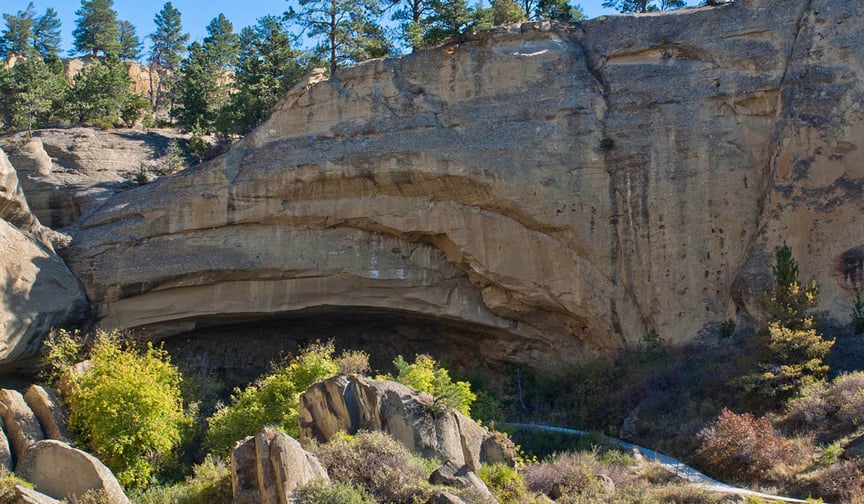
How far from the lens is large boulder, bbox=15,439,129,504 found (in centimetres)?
1794

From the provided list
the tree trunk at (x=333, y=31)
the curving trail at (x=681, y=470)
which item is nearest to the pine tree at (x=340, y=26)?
the tree trunk at (x=333, y=31)

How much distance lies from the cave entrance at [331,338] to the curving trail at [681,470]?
702 cm

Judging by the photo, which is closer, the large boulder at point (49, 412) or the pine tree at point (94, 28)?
the large boulder at point (49, 412)

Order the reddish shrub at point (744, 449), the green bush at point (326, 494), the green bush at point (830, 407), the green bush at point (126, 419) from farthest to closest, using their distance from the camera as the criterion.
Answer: the green bush at point (126, 419) → the green bush at point (830, 407) → the reddish shrub at point (744, 449) → the green bush at point (326, 494)

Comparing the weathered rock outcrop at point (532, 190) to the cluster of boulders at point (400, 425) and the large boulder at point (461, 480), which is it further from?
the large boulder at point (461, 480)

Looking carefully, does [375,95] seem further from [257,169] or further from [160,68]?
[160,68]

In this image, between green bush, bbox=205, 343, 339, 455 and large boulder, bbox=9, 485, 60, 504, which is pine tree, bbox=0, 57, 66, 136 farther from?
large boulder, bbox=9, 485, 60, 504

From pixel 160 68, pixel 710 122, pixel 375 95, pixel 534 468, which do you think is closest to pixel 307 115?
pixel 375 95

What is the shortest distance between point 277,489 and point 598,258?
14476 millimetres

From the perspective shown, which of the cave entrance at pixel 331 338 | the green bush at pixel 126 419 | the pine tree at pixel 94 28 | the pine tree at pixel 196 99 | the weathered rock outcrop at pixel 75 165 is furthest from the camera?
the pine tree at pixel 94 28

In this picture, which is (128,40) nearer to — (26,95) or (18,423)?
(26,95)

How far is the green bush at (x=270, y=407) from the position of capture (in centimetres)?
2159

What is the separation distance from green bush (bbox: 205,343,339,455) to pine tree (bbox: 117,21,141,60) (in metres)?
46.9

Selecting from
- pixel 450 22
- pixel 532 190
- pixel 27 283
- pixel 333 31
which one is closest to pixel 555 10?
pixel 450 22
